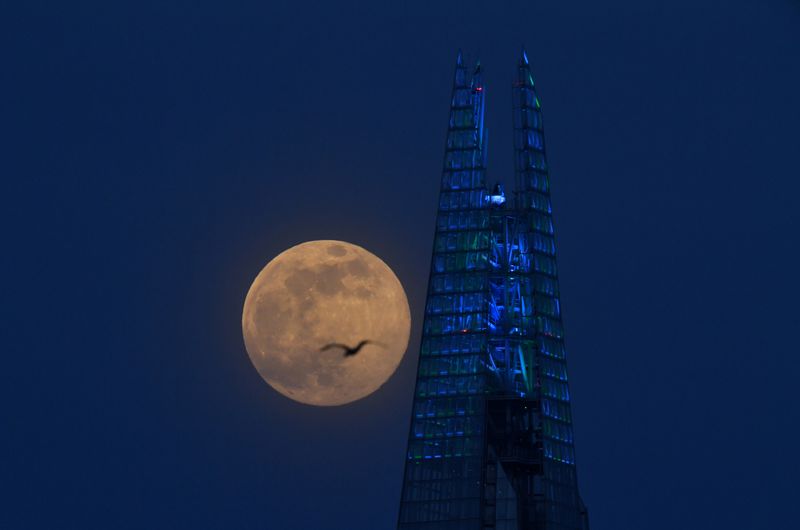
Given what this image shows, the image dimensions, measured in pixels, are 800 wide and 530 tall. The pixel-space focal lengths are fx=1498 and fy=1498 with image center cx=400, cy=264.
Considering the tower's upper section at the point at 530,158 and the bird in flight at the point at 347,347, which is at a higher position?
the tower's upper section at the point at 530,158

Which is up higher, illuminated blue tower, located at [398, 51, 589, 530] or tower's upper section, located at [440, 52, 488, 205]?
tower's upper section, located at [440, 52, 488, 205]

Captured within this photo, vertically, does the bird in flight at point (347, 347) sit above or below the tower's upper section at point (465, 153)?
below

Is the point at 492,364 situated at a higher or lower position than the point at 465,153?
lower

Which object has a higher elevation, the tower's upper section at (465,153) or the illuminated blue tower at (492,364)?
the tower's upper section at (465,153)

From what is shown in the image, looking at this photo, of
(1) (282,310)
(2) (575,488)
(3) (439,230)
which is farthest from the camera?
(3) (439,230)

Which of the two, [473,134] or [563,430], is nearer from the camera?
[563,430]

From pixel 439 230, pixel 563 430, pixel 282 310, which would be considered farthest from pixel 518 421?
pixel 282 310

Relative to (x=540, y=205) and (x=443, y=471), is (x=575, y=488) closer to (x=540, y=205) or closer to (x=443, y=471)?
(x=443, y=471)

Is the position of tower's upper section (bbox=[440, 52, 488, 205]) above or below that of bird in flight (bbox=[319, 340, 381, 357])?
above
